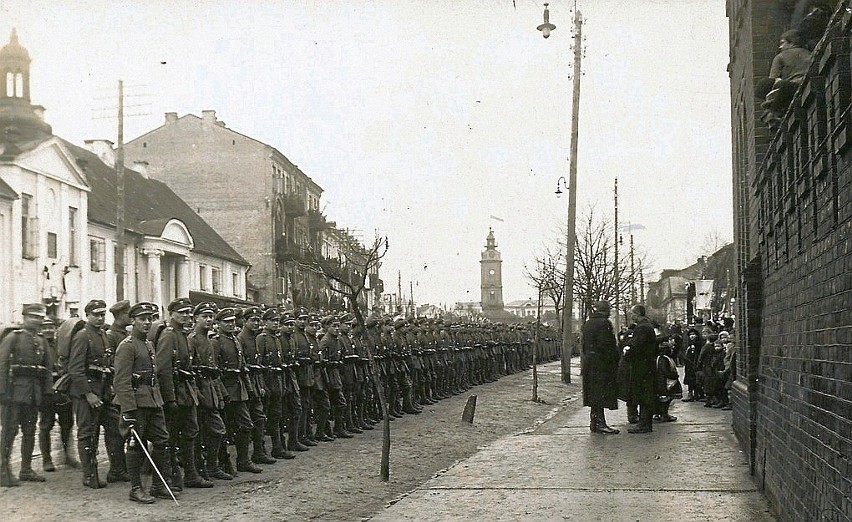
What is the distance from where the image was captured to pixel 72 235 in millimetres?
30000

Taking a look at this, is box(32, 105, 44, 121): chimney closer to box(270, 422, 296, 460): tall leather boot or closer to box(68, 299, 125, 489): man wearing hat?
box(270, 422, 296, 460): tall leather boot

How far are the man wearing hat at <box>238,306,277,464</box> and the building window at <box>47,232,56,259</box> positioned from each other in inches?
718

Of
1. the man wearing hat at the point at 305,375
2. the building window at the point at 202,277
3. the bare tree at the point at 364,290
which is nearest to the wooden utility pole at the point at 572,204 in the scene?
the bare tree at the point at 364,290

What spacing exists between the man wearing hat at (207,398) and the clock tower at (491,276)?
383 feet

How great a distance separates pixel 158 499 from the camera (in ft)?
30.0

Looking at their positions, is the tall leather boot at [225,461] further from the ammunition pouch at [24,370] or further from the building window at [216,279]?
the building window at [216,279]

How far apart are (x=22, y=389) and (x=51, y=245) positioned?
782 inches

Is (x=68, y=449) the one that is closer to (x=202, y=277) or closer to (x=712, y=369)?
(x=712, y=369)

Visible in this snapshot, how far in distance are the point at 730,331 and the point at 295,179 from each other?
136 ft

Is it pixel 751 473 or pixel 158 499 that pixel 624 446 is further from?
pixel 158 499

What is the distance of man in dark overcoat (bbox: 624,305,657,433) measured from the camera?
43.3ft

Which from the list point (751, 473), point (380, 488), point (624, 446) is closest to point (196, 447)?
point (380, 488)

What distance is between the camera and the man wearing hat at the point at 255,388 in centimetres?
1135

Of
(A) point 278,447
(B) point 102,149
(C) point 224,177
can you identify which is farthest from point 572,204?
(C) point 224,177
